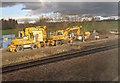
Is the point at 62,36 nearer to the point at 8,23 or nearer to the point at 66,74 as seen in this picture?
the point at 8,23

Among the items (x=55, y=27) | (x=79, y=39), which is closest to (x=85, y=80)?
(x=55, y=27)

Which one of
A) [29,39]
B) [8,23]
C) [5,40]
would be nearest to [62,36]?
[29,39]

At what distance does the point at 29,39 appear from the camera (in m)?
18.8

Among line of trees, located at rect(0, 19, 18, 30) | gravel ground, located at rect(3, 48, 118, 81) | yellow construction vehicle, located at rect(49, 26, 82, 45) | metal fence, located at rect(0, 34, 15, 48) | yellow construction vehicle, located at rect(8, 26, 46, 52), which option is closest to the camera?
gravel ground, located at rect(3, 48, 118, 81)

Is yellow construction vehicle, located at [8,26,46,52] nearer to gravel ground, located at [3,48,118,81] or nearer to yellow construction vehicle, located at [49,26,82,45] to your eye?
yellow construction vehicle, located at [49,26,82,45]

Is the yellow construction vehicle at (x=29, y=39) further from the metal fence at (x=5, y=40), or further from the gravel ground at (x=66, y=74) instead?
the gravel ground at (x=66, y=74)

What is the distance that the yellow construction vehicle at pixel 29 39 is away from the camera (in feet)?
59.3

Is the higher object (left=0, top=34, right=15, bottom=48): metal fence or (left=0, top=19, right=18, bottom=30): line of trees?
(left=0, top=19, right=18, bottom=30): line of trees

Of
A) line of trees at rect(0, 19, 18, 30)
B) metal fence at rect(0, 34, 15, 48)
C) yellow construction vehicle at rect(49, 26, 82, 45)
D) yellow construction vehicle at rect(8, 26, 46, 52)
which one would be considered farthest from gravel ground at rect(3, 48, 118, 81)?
yellow construction vehicle at rect(49, 26, 82, 45)

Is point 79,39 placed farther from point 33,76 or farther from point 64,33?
point 33,76

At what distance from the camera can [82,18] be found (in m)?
19.6

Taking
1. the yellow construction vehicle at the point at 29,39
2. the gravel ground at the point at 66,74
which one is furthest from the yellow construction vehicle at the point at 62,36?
the gravel ground at the point at 66,74

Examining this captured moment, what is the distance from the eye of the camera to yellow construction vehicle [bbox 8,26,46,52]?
18062 millimetres

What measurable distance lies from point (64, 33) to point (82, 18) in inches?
110
